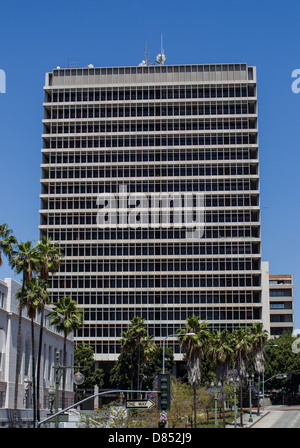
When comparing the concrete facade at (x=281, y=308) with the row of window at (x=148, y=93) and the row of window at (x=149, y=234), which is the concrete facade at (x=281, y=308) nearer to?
the row of window at (x=149, y=234)

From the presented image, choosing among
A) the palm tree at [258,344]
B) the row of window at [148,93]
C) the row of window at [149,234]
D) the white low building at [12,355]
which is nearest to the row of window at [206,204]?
the row of window at [149,234]

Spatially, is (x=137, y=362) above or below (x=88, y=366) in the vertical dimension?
above

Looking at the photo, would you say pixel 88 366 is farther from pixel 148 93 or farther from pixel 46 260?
pixel 148 93

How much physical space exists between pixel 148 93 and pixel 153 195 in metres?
23.5

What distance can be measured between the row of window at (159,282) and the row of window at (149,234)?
8.22m

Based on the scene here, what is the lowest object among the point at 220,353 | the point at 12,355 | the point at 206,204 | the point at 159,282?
the point at 12,355

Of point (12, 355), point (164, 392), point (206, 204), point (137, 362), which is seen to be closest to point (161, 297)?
point (206, 204)

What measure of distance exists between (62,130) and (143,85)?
66.1 feet

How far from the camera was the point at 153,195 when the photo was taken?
135 meters

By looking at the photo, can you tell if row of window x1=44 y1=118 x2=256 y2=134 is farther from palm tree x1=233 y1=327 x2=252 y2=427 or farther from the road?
the road

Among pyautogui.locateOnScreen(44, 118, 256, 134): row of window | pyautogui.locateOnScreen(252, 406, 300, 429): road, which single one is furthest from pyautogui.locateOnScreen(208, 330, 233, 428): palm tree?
pyautogui.locateOnScreen(44, 118, 256, 134): row of window

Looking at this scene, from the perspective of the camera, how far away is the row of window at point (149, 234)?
13462cm

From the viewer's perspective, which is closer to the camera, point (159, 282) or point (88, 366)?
point (88, 366)
